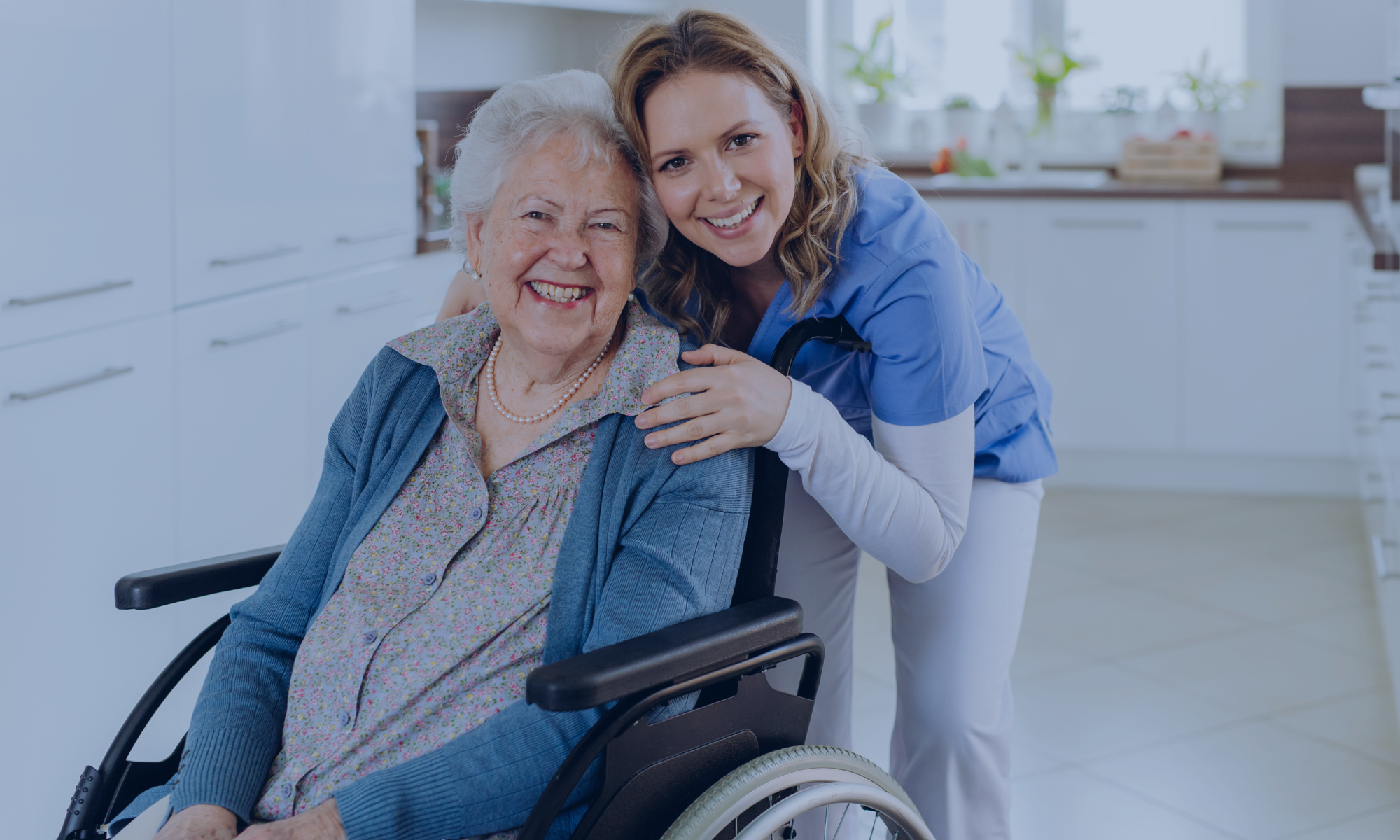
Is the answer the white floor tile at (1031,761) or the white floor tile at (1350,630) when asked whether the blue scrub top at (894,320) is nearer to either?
the white floor tile at (1031,761)

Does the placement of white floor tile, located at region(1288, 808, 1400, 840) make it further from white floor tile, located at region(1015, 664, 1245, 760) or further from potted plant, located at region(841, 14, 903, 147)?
potted plant, located at region(841, 14, 903, 147)

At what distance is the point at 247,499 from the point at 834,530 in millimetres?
1243

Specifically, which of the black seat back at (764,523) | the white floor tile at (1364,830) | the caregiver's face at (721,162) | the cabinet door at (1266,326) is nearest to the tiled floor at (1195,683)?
the white floor tile at (1364,830)

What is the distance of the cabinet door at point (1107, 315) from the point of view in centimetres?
404

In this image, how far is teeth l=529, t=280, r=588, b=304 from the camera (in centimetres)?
134

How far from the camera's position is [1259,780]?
2.27 metres

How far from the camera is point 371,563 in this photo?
1323mm

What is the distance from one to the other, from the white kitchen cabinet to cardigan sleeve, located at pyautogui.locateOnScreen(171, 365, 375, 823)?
943 millimetres

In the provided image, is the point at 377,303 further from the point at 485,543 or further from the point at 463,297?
A: the point at 485,543

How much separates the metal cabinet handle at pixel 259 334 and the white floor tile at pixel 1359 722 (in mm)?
2043

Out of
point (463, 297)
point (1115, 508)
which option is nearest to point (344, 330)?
point (463, 297)

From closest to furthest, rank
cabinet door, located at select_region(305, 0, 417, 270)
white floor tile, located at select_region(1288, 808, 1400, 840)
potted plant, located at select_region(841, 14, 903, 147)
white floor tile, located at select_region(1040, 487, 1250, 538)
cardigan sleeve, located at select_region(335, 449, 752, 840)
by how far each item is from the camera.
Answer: cardigan sleeve, located at select_region(335, 449, 752, 840), white floor tile, located at select_region(1288, 808, 1400, 840), cabinet door, located at select_region(305, 0, 417, 270), white floor tile, located at select_region(1040, 487, 1250, 538), potted plant, located at select_region(841, 14, 903, 147)

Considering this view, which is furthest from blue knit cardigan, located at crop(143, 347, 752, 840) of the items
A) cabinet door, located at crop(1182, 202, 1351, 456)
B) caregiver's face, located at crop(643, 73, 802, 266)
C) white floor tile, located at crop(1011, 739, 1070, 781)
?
cabinet door, located at crop(1182, 202, 1351, 456)

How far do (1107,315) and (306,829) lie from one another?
3.45 meters
